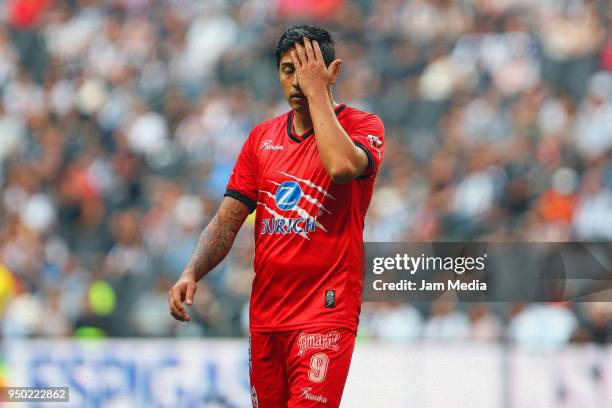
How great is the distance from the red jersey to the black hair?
25 centimetres

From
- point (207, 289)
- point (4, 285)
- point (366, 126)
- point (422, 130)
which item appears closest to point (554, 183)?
point (422, 130)

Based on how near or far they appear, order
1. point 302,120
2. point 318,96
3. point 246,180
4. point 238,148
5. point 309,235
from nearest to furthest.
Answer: point 318,96 < point 309,235 < point 302,120 < point 246,180 < point 238,148

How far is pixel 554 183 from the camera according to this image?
9.87 meters

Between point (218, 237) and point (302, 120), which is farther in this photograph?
point (218, 237)

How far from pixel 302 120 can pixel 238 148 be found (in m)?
6.76

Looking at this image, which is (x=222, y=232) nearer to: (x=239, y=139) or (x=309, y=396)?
(x=309, y=396)

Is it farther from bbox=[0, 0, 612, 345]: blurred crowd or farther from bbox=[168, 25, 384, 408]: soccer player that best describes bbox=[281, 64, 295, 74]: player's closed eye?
bbox=[0, 0, 612, 345]: blurred crowd

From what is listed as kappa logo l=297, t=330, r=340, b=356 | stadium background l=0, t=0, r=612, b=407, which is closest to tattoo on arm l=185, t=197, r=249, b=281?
kappa logo l=297, t=330, r=340, b=356

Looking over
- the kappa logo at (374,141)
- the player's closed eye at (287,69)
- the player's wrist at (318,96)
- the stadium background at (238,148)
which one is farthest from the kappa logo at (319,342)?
the stadium background at (238,148)

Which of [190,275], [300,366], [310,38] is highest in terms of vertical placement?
[310,38]

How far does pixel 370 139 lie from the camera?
4.17 meters

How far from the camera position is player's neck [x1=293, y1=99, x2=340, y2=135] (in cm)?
429

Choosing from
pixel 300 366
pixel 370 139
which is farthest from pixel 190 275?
pixel 370 139

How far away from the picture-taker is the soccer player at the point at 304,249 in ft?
13.5
